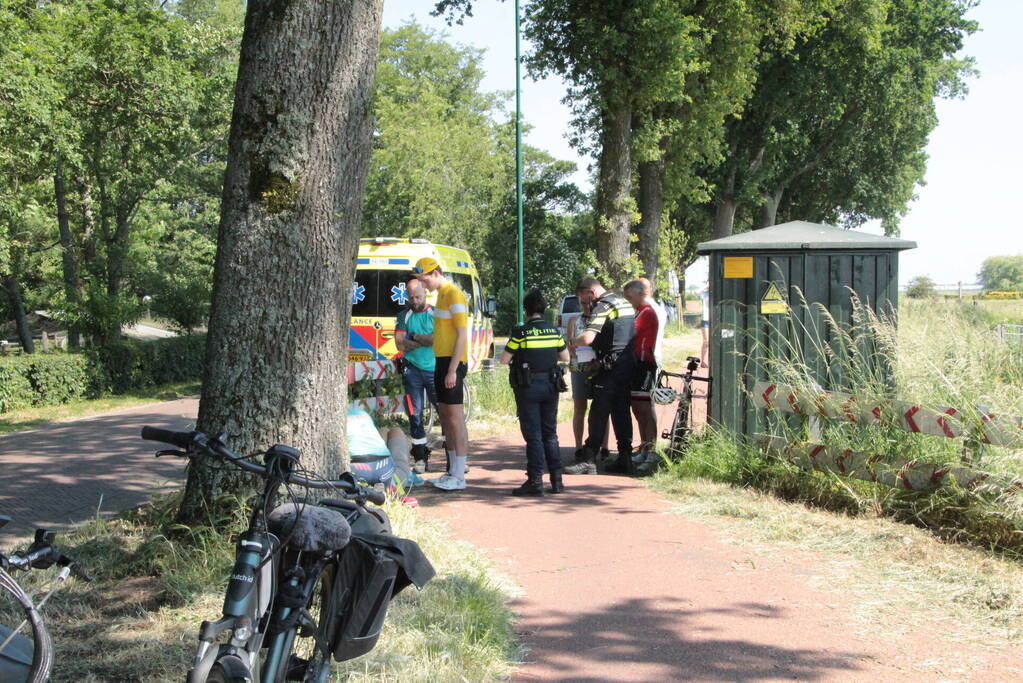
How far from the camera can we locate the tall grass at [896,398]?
5.94 metres

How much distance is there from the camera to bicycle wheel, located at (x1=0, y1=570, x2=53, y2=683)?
2646mm

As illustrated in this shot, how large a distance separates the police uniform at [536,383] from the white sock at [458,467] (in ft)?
2.05

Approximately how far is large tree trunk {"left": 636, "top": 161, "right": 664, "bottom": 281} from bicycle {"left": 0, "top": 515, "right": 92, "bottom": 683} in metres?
19.6

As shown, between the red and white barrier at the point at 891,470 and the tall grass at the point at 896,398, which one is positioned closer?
the red and white barrier at the point at 891,470

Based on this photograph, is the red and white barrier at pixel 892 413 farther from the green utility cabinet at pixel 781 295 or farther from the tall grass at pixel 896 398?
the green utility cabinet at pixel 781 295

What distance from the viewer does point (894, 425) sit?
6535mm

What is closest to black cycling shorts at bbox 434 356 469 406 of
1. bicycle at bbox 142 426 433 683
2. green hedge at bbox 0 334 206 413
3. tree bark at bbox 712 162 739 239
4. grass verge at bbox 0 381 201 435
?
bicycle at bbox 142 426 433 683

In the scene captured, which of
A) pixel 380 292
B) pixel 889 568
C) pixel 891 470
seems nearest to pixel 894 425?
pixel 891 470

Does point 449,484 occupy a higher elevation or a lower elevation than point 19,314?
lower

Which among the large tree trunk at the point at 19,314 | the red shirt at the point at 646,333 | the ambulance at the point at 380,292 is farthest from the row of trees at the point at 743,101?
the large tree trunk at the point at 19,314

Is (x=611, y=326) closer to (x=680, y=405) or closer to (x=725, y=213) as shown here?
(x=680, y=405)

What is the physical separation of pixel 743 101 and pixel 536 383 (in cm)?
1745

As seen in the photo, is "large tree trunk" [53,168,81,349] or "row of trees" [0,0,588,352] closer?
"row of trees" [0,0,588,352]

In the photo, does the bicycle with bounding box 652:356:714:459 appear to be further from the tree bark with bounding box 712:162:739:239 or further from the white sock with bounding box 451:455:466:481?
the tree bark with bounding box 712:162:739:239
